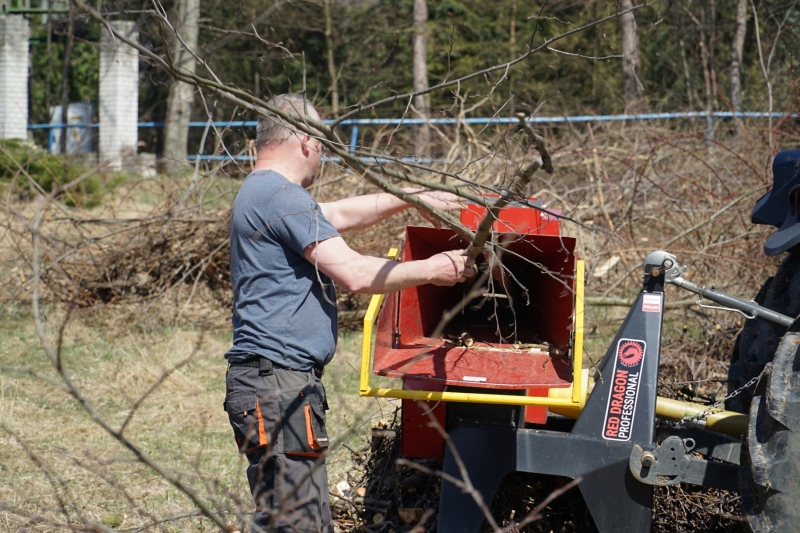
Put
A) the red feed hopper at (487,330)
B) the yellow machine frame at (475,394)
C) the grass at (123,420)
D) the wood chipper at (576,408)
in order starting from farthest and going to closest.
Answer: the grass at (123,420) → the red feed hopper at (487,330) → the yellow machine frame at (475,394) → the wood chipper at (576,408)

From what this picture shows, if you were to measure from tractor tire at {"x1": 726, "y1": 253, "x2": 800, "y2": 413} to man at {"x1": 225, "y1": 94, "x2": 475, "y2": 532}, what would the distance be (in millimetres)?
1236

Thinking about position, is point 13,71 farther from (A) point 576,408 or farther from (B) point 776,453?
(B) point 776,453

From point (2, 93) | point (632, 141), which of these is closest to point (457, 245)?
point (632, 141)

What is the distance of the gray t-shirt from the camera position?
293 centimetres

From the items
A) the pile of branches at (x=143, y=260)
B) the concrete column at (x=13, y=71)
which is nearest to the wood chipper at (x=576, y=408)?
the pile of branches at (x=143, y=260)

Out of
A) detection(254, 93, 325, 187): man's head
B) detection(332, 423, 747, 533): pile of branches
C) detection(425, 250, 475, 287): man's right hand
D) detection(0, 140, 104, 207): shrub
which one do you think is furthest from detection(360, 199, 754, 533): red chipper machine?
detection(0, 140, 104, 207): shrub

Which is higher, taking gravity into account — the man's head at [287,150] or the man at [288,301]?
the man's head at [287,150]

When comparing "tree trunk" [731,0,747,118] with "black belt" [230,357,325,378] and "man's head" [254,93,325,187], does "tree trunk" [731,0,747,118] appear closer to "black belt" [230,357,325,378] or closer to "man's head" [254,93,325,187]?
"man's head" [254,93,325,187]

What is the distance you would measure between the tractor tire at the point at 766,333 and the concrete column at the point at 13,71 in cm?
1792

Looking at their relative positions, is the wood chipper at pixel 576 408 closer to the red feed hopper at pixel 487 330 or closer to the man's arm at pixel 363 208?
the red feed hopper at pixel 487 330

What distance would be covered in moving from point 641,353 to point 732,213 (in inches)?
176

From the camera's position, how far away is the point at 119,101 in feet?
60.3

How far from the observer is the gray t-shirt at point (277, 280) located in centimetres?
A: 293

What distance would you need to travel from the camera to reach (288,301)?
117 inches
